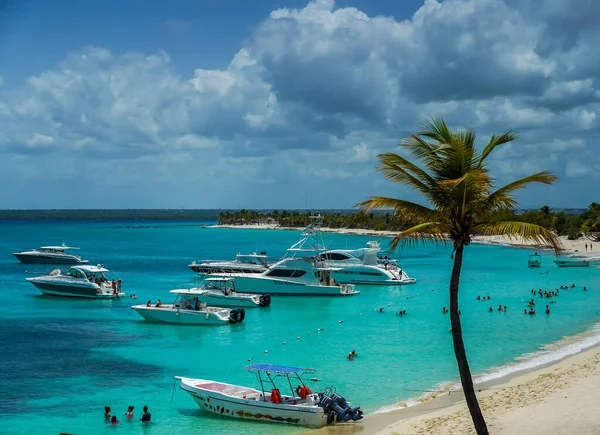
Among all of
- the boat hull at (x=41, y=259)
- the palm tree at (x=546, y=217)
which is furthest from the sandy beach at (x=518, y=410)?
the palm tree at (x=546, y=217)

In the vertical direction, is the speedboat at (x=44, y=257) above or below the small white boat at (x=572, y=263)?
below

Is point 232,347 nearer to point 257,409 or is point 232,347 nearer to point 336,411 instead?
point 257,409

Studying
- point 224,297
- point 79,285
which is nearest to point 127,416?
point 224,297

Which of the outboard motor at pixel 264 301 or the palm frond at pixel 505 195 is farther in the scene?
the outboard motor at pixel 264 301

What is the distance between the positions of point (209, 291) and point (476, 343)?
21586 mm

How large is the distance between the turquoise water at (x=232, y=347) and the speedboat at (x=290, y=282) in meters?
1.60

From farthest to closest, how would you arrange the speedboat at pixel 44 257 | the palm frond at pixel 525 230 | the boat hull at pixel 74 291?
the speedboat at pixel 44 257 < the boat hull at pixel 74 291 < the palm frond at pixel 525 230

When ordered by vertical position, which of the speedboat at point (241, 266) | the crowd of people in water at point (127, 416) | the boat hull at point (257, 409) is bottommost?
the crowd of people in water at point (127, 416)

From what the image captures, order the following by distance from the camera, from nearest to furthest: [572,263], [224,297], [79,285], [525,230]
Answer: [525,230] < [224,297] < [79,285] < [572,263]

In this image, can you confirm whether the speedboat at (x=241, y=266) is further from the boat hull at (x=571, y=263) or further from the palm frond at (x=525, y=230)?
the palm frond at (x=525, y=230)

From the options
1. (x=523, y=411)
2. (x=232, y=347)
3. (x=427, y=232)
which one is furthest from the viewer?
(x=232, y=347)

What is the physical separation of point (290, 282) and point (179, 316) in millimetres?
17291

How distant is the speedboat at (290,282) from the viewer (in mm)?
59688

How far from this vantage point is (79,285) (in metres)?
56.0
